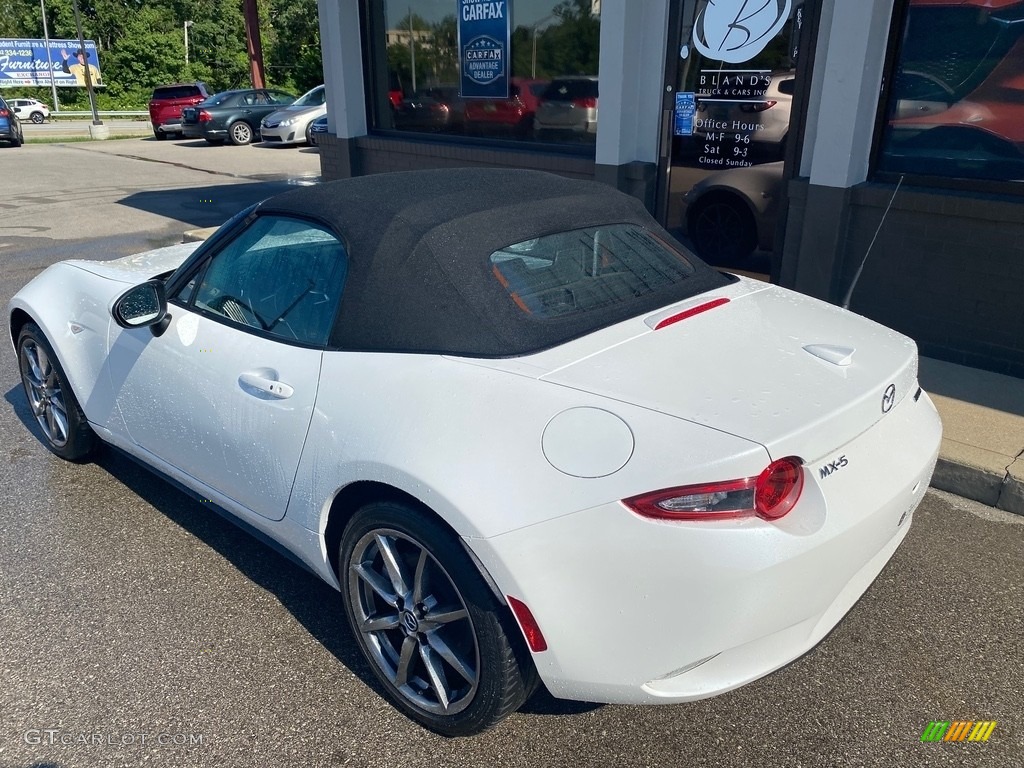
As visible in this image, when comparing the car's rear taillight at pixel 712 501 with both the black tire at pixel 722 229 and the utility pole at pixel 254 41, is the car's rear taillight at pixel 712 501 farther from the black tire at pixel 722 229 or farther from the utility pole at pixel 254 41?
the utility pole at pixel 254 41

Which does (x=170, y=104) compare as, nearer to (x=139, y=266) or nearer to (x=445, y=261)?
(x=139, y=266)

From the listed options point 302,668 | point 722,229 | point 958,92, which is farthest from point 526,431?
point 722,229

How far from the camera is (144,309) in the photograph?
128 inches

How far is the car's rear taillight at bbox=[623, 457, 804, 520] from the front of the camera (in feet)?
6.57

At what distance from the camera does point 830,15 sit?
5715mm

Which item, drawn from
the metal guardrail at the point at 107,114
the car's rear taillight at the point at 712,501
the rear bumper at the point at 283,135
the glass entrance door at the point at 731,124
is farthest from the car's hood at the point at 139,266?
the metal guardrail at the point at 107,114

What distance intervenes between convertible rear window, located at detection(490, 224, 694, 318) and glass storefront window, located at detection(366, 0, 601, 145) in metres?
5.02

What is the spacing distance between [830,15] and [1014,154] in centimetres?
156

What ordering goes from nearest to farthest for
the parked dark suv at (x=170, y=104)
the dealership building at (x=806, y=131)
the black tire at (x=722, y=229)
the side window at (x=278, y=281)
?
the side window at (x=278, y=281), the dealership building at (x=806, y=131), the black tire at (x=722, y=229), the parked dark suv at (x=170, y=104)

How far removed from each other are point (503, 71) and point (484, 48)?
0.38m

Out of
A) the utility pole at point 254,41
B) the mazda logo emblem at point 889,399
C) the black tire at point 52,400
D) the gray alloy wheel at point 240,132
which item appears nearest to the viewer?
the mazda logo emblem at point 889,399

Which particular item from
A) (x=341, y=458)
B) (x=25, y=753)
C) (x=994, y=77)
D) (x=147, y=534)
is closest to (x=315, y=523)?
(x=341, y=458)

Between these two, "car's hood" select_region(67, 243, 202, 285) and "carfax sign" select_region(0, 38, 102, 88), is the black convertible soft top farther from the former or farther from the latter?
"carfax sign" select_region(0, 38, 102, 88)

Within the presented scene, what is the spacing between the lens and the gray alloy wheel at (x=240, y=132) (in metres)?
23.0
